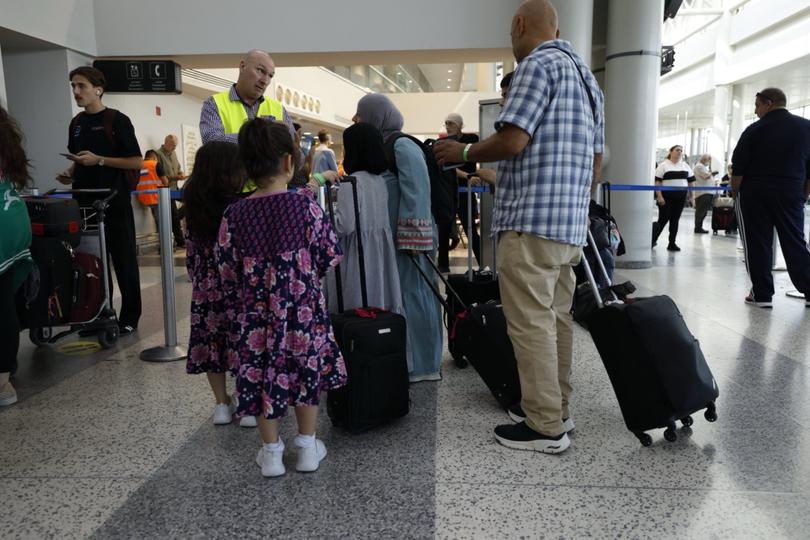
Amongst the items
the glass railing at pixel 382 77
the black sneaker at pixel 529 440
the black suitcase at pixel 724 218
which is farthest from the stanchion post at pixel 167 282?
the glass railing at pixel 382 77

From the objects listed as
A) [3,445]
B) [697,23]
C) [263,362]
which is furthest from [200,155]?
[697,23]

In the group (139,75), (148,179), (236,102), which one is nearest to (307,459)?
(236,102)

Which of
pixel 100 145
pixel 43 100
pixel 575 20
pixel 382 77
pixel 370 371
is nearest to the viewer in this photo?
pixel 370 371

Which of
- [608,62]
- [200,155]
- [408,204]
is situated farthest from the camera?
[608,62]

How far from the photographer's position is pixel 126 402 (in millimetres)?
3043

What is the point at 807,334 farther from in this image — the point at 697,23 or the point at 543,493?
the point at 697,23

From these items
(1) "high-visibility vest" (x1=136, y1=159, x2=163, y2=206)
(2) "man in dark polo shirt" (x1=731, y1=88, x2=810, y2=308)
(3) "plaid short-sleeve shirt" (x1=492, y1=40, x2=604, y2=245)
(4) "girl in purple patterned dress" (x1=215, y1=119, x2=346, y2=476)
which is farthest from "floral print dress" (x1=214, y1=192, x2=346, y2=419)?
(1) "high-visibility vest" (x1=136, y1=159, x2=163, y2=206)

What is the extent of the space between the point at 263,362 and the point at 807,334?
3773 mm

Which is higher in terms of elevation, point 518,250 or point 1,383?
point 518,250

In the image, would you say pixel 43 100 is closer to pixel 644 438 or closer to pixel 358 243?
pixel 358 243

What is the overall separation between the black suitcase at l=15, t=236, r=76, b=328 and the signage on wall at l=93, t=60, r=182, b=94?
176 inches

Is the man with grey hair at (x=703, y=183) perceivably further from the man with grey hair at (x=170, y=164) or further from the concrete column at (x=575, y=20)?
the man with grey hair at (x=170, y=164)

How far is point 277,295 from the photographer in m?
2.08

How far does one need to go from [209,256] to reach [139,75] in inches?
232
